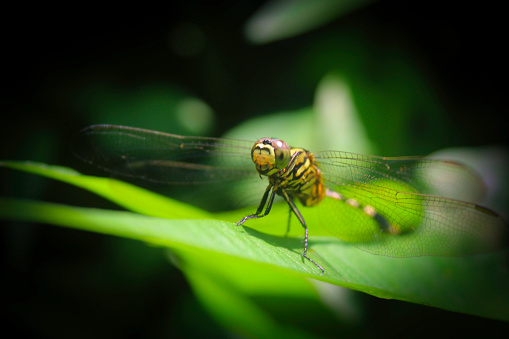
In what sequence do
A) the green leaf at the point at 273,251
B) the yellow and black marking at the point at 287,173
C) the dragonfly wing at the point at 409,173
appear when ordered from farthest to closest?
the dragonfly wing at the point at 409,173 → the yellow and black marking at the point at 287,173 → the green leaf at the point at 273,251

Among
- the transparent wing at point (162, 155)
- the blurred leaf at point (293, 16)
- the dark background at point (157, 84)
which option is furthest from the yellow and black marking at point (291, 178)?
the blurred leaf at point (293, 16)

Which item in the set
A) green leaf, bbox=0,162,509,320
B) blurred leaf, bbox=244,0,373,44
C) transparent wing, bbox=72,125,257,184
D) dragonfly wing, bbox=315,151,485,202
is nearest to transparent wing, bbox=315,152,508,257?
dragonfly wing, bbox=315,151,485,202

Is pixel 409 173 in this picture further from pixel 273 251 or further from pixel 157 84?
pixel 157 84

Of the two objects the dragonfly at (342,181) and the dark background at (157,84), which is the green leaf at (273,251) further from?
the dark background at (157,84)

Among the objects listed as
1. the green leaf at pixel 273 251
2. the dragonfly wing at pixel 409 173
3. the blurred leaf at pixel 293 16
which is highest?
the blurred leaf at pixel 293 16

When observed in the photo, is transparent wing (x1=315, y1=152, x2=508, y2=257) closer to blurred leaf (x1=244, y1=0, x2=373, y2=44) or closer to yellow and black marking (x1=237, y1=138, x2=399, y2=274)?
yellow and black marking (x1=237, y1=138, x2=399, y2=274)

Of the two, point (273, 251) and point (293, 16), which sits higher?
point (293, 16)

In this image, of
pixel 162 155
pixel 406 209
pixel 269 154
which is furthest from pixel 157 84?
pixel 406 209
